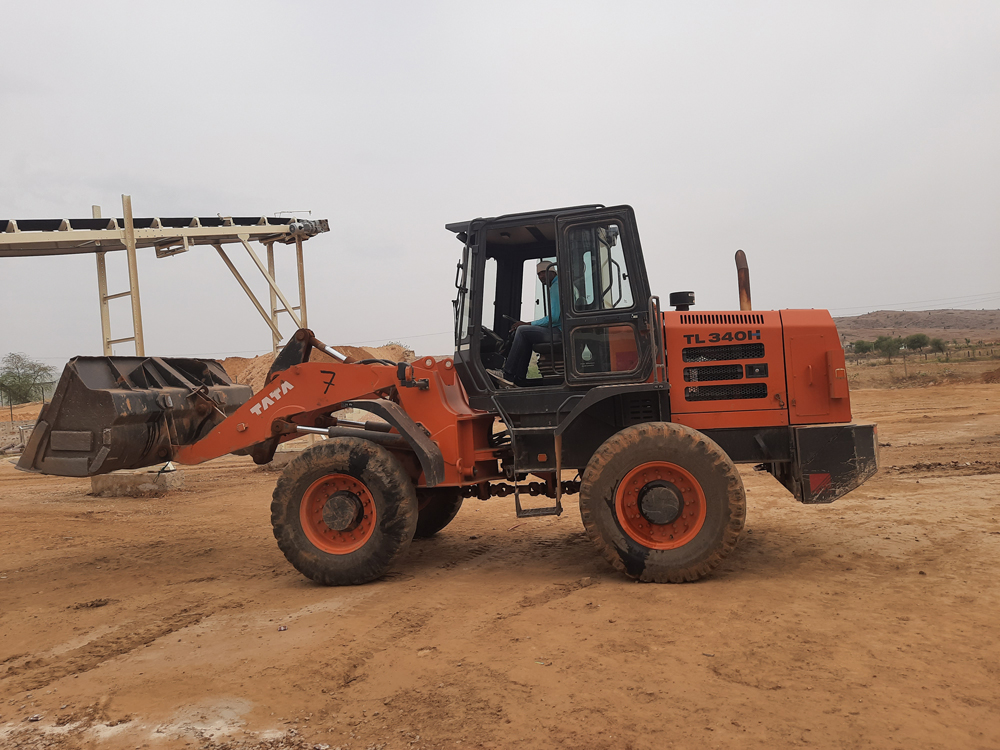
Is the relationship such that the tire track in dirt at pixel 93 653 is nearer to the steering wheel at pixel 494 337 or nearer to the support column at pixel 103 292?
the steering wheel at pixel 494 337

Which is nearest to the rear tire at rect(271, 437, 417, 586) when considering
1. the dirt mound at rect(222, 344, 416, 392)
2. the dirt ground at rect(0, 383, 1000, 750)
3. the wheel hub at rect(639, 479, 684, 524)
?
the dirt ground at rect(0, 383, 1000, 750)

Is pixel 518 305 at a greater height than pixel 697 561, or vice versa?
pixel 518 305

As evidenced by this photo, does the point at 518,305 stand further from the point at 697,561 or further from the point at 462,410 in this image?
the point at 697,561

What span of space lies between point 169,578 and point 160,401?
1.67 m

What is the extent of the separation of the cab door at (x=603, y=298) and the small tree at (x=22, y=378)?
31.3 meters

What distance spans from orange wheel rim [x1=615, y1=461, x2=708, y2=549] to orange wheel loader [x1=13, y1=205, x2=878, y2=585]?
1 centimetres

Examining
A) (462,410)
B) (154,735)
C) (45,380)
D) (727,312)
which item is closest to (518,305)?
(462,410)

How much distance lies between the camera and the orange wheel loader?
566 cm

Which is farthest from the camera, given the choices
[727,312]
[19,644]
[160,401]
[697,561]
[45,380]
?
[45,380]

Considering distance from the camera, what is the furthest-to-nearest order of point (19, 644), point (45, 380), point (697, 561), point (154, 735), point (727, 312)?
point (45, 380) → point (727, 312) → point (697, 561) → point (19, 644) → point (154, 735)

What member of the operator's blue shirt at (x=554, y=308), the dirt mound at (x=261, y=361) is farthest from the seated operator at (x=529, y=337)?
the dirt mound at (x=261, y=361)

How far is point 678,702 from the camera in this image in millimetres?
3525

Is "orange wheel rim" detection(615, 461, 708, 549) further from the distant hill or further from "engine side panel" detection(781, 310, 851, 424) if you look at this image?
the distant hill

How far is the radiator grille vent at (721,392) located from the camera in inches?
236
